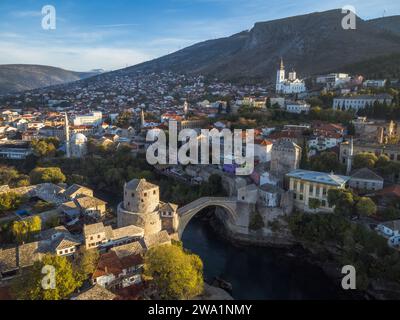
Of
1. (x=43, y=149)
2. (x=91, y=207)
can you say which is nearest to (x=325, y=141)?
(x=91, y=207)

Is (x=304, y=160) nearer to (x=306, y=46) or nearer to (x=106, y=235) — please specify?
(x=106, y=235)

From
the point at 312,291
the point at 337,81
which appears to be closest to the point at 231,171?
the point at 312,291

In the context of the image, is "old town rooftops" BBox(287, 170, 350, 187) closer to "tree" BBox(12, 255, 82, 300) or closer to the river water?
the river water

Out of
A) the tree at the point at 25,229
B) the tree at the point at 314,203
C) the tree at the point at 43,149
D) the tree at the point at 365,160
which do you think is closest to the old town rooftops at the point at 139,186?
the tree at the point at 25,229

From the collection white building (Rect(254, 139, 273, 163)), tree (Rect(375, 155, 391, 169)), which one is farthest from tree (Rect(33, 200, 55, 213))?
tree (Rect(375, 155, 391, 169))
